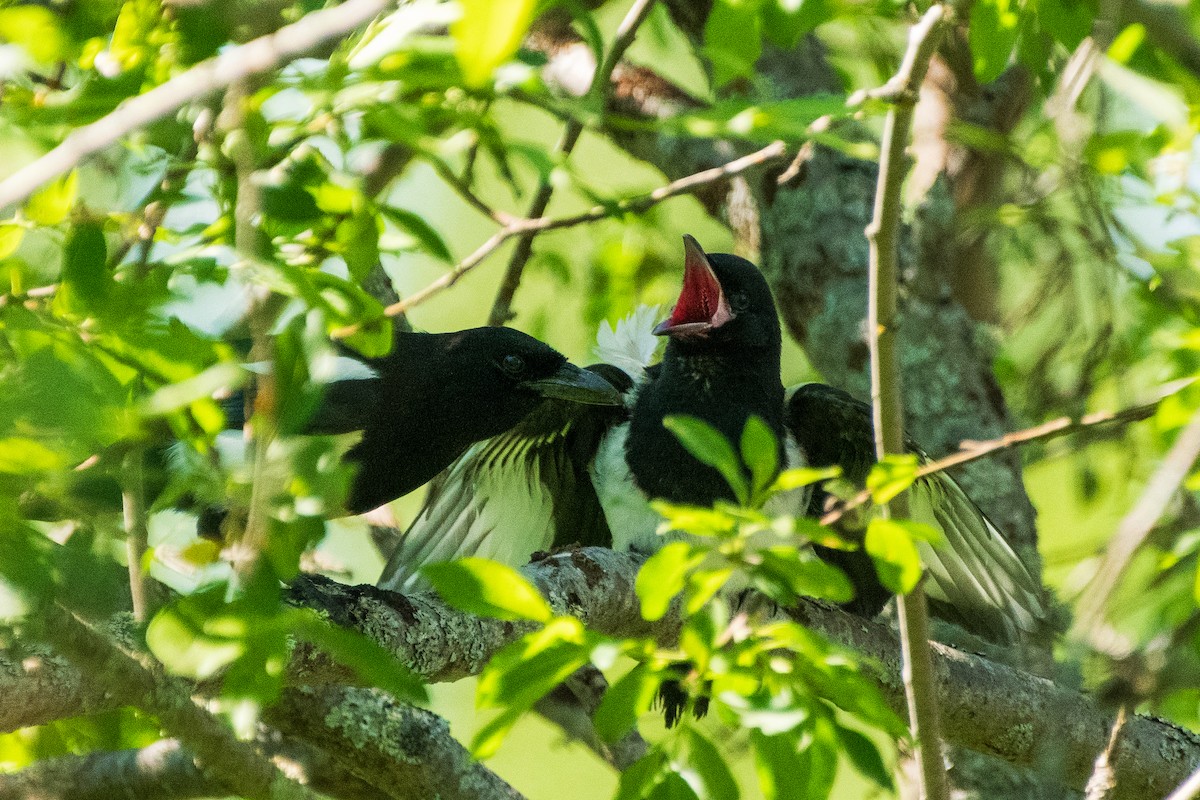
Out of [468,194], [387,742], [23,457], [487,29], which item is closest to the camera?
[487,29]

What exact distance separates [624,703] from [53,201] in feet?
3.72

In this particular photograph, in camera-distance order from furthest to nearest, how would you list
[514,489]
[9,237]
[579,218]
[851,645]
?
[514,489], [851,645], [579,218], [9,237]

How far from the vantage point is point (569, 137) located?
3.22 meters

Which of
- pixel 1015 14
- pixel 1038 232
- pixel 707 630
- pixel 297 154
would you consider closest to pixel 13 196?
pixel 297 154

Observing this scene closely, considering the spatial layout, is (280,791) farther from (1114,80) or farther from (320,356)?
(1114,80)

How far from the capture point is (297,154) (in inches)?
72.8

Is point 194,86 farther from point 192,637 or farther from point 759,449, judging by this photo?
point 759,449

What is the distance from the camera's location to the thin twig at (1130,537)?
1.41m

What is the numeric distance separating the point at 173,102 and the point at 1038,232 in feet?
11.4

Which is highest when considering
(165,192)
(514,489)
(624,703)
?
(165,192)

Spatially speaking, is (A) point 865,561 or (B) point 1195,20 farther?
(A) point 865,561

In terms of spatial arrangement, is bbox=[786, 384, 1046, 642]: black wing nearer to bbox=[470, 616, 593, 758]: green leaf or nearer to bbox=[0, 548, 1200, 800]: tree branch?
bbox=[0, 548, 1200, 800]: tree branch

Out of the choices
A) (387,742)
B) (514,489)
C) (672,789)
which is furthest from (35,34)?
(514,489)

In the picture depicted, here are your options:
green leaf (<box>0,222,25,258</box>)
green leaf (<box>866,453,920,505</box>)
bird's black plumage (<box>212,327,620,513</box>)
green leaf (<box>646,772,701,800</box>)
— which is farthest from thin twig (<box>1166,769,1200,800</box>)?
bird's black plumage (<box>212,327,620,513</box>)
